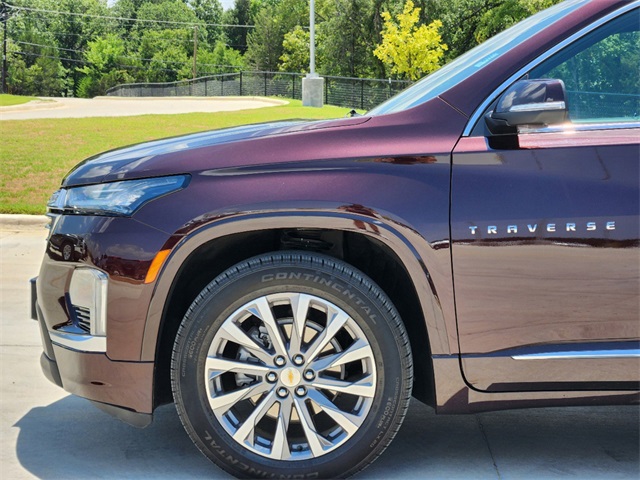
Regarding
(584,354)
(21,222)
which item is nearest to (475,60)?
(584,354)

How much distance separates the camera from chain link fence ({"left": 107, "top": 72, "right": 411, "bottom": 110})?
40250 mm

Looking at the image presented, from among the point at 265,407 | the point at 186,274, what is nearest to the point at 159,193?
the point at 186,274

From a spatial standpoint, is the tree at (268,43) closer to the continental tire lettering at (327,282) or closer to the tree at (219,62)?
the tree at (219,62)

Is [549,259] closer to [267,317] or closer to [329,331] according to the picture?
[329,331]

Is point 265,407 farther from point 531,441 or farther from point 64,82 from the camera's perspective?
point 64,82

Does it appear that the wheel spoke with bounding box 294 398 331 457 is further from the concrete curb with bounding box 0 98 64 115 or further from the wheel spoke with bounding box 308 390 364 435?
the concrete curb with bounding box 0 98 64 115

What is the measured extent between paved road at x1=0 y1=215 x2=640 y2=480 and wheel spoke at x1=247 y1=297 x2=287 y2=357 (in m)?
0.67

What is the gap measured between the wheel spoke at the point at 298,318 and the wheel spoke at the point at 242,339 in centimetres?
10

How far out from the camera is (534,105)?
298cm

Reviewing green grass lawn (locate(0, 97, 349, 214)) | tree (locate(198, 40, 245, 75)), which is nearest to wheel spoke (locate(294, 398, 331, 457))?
green grass lawn (locate(0, 97, 349, 214))

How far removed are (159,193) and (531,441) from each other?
1895mm

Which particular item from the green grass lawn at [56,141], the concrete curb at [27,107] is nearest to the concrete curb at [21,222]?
the green grass lawn at [56,141]

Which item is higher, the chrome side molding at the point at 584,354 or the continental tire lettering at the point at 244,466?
the chrome side molding at the point at 584,354

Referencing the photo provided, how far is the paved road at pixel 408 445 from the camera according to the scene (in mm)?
3451
